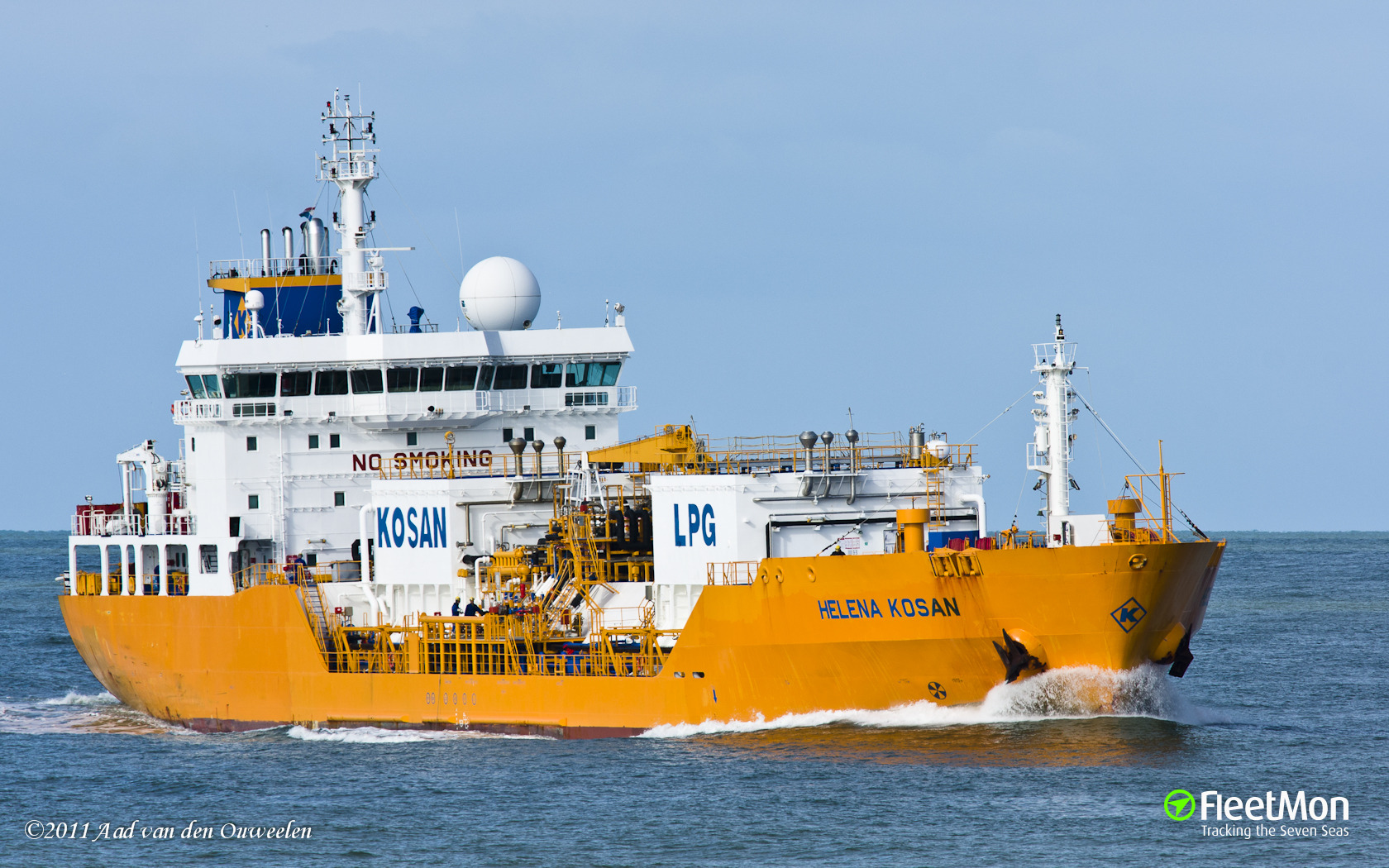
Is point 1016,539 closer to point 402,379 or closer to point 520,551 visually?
point 520,551

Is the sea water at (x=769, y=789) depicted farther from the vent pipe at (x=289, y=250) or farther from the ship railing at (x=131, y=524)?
the vent pipe at (x=289, y=250)

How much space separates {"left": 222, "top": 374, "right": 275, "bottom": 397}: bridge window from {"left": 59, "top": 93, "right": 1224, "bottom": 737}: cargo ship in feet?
0.17

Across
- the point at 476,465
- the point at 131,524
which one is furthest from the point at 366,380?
→ the point at 131,524

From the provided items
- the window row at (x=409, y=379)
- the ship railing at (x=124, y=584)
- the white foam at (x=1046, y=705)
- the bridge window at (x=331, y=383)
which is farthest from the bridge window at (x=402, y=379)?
the white foam at (x=1046, y=705)

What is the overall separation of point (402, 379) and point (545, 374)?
2.92 metres

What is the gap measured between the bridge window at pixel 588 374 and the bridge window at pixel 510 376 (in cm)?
87

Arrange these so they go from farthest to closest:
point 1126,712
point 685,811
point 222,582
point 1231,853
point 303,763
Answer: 1. point 222,582
2. point 303,763
3. point 1126,712
4. point 685,811
5. point 1231,853

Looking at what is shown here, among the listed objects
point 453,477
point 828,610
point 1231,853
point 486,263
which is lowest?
point 1231,853

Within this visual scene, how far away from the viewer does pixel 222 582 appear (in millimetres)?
34062

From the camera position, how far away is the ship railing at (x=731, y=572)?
27.2 metres

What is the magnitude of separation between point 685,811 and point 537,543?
970 cm

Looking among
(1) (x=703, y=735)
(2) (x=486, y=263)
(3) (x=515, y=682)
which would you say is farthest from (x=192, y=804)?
(2) (x=486, y=263)

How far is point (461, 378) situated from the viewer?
34062 millimetres

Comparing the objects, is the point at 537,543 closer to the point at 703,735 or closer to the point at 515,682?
the point at 515,682
